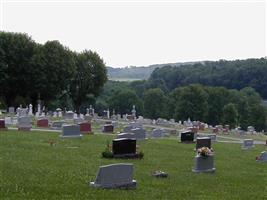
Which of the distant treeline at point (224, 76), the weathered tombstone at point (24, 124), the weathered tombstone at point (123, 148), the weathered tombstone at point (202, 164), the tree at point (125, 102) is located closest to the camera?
the weathered tombstone at point (202, 164)

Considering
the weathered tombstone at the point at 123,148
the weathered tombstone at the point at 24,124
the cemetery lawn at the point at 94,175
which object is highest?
the weathered tombstone at the point at 24,124

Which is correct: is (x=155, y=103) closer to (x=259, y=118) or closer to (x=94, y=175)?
(x=259, y=118)

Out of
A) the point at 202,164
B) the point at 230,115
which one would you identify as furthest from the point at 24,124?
the point at 230,115

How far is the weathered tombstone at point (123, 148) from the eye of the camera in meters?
22.3

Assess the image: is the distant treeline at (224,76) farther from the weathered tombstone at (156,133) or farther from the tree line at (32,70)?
the weathered tombstone at (156,133)

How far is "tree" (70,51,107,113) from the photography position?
8350cm

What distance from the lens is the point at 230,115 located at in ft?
343

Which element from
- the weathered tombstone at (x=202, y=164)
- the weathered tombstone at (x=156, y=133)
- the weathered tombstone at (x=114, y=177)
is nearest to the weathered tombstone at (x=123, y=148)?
the weathered tombstone at (x=202, y=164)

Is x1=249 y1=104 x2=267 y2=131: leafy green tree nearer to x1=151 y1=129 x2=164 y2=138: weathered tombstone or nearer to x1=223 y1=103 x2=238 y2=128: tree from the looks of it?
x1=223 y1=103 x2=238 y2=128: tree

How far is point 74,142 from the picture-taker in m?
27.9

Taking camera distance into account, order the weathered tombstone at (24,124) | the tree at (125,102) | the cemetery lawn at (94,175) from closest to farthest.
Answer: the cemetery lawn at (94,175) < the weathered tombstone at (24,124) < the tree at (125,102)

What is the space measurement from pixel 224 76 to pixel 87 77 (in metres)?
83.9

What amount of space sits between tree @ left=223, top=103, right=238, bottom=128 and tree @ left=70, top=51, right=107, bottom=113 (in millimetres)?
29311

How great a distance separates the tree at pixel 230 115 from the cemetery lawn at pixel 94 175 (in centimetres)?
7886
